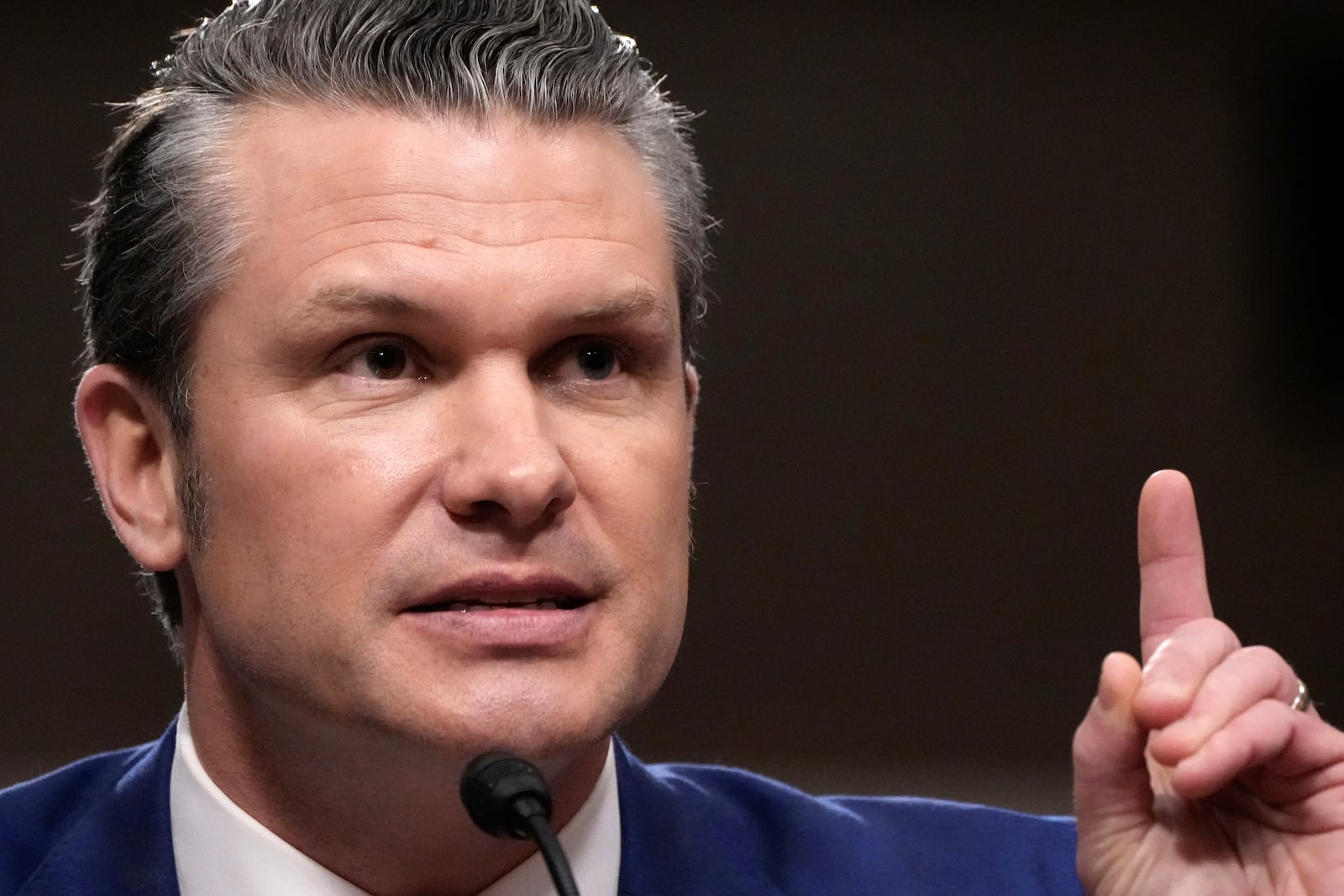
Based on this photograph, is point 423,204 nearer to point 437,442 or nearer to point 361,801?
point 437,442

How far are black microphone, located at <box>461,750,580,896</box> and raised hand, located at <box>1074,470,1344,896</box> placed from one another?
57cm

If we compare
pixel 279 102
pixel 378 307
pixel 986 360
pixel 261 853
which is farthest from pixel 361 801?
pixel 986 360

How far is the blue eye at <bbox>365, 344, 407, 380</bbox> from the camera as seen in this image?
192 centimetres

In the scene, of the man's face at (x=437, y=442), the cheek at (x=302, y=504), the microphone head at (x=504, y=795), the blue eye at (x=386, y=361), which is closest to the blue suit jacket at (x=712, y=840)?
the man's face at (x=437, y=442)

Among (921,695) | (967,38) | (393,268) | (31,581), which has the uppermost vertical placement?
(967,38)

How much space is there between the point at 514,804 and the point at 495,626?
0.24 meters

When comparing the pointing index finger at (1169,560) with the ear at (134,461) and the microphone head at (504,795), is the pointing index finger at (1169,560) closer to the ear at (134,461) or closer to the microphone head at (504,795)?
the microphone head at (504,795)

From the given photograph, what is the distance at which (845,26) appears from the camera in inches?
148

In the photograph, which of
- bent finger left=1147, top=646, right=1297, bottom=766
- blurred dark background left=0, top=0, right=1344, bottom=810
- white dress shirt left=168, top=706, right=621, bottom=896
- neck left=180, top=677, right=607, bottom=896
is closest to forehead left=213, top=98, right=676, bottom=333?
neck left=180, top=677, right=607, bottom=896

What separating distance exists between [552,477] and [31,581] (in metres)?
2.14

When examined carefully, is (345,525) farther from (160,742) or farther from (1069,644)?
(1069,644)

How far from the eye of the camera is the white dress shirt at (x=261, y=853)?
2018mm

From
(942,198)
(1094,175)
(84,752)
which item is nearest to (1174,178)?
(1094,175)

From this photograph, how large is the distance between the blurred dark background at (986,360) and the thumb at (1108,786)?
1863mm
